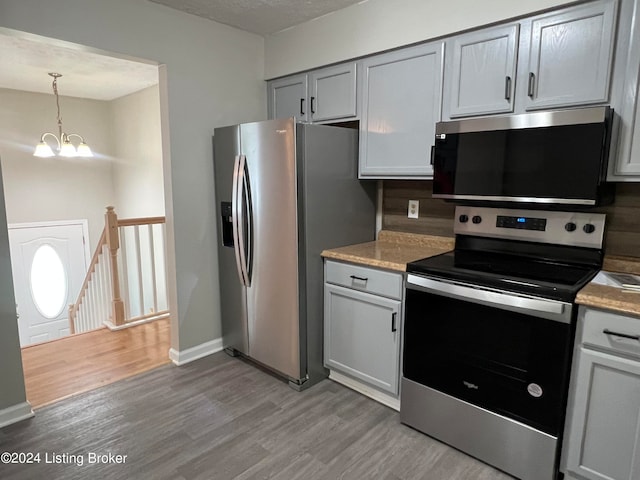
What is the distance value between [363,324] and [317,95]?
5.25 feet

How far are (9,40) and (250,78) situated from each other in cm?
180

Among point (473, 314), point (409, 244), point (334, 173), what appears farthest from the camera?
point (409, 244)

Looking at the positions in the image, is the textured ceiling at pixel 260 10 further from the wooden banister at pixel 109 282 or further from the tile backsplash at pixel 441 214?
the wooden banister at pixel 109 282

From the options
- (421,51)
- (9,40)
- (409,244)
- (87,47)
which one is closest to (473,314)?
(409,244)

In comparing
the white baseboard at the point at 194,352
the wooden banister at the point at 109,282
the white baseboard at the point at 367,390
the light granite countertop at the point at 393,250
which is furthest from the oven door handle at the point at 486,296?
the wooden banister at the point at 109,282

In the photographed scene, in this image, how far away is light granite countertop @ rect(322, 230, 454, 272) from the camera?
7.19 ft

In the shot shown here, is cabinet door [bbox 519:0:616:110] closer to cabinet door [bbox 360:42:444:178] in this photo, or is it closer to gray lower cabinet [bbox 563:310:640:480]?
cabinet door [bbox 360:42:444:178]

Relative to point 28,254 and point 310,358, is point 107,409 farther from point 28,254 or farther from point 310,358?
point 28,254

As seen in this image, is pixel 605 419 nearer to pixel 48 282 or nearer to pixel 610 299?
pixel 610 299

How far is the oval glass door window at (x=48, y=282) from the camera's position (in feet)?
17.1

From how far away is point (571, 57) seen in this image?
5.73 feet

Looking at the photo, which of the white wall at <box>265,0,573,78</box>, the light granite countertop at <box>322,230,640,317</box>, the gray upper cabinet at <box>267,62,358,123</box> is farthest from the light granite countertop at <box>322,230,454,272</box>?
the white wall at <box>265,0,573,78</box>

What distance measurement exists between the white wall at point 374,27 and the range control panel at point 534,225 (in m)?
0.97

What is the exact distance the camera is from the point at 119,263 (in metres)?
3.97
